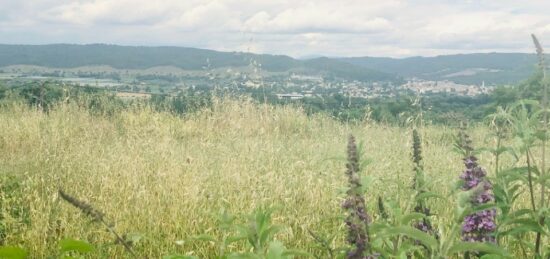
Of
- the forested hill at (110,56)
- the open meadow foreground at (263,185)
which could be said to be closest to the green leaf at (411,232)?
the open meadow foreground at (263,185)

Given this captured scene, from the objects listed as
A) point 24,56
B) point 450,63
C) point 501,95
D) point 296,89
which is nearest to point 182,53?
point 24,56

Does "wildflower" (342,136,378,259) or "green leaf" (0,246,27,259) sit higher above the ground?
"wildflower" (342,136,378,259)

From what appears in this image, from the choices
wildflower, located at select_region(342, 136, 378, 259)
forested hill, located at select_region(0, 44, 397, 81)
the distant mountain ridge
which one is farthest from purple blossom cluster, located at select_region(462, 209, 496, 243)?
forested hill, located at select_region(0, 44, 397, 81)

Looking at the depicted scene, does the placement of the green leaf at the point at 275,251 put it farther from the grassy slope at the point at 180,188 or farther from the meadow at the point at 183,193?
the grassy slope at the point at 180,188

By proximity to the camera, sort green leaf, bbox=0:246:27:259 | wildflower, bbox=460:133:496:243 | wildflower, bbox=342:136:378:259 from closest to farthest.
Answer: wildflower, bbox=342:136:378:259, green leaf, bbox=0:246:27:259, wildflower, bbox=460:133:496:243

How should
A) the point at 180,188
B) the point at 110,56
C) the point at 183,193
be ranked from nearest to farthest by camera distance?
1. the point at 183,193
2. the point at 180,188
3. the point at 110,56

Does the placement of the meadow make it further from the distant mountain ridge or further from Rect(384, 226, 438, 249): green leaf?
the distant mountain ridge

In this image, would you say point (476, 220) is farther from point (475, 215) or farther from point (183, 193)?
point (183, 193)

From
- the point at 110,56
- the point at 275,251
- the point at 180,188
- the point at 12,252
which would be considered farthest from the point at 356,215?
the point at 110,56

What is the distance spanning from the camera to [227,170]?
5.46m

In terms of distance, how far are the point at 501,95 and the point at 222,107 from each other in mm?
7415

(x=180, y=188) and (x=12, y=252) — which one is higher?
(x=12, y=252)

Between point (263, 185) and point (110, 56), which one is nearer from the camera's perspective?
point (263, 185)

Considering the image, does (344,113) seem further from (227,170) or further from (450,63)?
(450,63)
